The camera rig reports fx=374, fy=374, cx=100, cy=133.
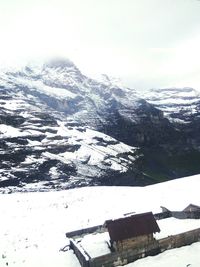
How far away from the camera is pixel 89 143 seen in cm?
11019

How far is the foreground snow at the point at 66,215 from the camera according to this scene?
1727 centimetres

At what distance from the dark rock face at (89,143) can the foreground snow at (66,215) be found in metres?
41.1

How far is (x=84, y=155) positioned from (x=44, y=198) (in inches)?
2609

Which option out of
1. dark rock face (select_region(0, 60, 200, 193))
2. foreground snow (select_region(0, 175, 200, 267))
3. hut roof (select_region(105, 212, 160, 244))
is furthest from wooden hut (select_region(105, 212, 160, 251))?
dark rock face (select_region(0, 60, 200, 193))

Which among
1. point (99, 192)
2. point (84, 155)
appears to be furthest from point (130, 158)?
point (99, 192)

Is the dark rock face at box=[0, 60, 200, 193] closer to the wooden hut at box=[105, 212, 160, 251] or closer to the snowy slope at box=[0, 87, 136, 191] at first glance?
the snowy slope at box=[0, 87, 136, 191]

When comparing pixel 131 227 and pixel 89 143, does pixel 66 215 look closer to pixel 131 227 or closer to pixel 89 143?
pixel 131 227

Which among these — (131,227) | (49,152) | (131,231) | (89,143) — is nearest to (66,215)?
(131,227)

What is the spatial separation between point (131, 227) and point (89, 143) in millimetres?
92765

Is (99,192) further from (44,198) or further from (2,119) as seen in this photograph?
(2,119)

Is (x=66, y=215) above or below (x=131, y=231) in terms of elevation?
below

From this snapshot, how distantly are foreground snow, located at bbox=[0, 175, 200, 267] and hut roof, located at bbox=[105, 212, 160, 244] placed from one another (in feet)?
4.20

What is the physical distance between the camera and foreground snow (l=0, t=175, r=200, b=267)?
17266 mm

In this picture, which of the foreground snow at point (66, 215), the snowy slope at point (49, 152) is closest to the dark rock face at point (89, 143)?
the snowy slope at point (49, 152)
